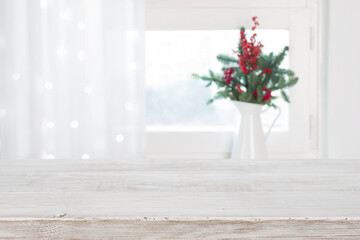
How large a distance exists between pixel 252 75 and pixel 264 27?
296 mm

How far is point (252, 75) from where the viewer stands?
1.60 meters

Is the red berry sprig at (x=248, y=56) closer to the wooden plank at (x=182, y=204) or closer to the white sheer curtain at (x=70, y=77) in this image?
the white sheer curtain at (x=70, y=77)

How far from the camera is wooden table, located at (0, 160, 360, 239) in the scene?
0.27m

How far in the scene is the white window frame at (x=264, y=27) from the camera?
1.79 m

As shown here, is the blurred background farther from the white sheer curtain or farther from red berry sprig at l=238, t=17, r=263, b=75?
red berry sprig at l=238, t=17, r=263, b=75

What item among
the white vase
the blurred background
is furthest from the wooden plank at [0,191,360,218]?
the blurred background

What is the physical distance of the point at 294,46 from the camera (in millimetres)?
1800

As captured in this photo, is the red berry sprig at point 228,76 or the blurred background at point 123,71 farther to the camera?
the blurred background at point 123,71

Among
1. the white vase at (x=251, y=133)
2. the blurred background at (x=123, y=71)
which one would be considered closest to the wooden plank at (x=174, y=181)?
the white vase at (x=251, y=133)

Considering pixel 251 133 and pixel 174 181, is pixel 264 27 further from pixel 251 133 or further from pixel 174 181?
pixel 174 181

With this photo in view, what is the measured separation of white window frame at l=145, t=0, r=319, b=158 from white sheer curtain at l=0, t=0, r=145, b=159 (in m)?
0.11

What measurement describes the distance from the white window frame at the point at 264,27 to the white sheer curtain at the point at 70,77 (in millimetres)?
108

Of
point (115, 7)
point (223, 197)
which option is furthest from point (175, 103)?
point (223, 197)

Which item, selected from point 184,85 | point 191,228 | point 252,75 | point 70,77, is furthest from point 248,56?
point 191,228
